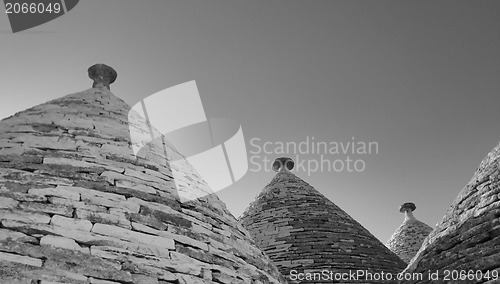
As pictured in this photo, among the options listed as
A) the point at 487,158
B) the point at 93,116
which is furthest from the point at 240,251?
the point at 487,158

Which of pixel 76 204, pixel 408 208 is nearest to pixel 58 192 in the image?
pixel 76 204

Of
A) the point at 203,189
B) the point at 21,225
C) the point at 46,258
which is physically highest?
the point at 203,189

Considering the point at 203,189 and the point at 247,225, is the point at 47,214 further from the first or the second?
the point at 247,225

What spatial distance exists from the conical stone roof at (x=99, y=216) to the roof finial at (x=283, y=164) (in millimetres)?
4897

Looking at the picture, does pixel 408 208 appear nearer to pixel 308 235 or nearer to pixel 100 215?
pixel 308 235

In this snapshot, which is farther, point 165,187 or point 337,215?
point 337,215

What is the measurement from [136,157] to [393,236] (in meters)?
9.71

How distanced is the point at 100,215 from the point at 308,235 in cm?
445

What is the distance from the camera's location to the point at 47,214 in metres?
3.00

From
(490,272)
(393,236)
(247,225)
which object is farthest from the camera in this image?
(393,236)

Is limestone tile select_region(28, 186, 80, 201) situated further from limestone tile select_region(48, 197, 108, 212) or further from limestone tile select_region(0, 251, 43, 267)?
limestone tile select_region(0, 251, 43, 267)

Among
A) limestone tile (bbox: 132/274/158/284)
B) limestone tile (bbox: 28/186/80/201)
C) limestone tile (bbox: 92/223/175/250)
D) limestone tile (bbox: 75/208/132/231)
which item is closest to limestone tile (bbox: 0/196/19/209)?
limestone tile (bbox: 28/186/80/201)

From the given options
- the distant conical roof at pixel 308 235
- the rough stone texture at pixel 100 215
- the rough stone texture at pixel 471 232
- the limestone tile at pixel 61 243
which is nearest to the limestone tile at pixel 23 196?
the rough stone texture at pixel 100 215

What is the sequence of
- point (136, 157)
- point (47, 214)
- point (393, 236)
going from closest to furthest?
point (47, 214) → point (136, 157) → point (393, 236)
